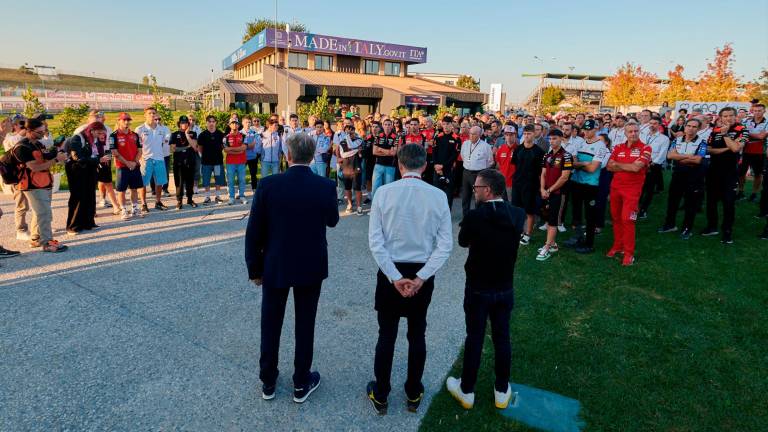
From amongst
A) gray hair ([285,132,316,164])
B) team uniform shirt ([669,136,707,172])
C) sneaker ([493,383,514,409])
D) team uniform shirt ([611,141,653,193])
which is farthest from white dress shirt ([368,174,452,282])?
team uniform shirt ([669,136,707,172])

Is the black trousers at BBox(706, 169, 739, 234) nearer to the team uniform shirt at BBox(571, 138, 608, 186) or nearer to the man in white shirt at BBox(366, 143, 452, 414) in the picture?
the team uniform shirt at BBox(571, 138, 608, 186)

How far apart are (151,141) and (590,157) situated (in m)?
8.18

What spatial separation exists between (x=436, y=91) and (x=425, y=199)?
42.7 m

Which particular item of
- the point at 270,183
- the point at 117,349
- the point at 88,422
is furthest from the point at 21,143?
the point at 270,183

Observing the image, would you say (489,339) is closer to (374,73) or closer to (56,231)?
(56,231)

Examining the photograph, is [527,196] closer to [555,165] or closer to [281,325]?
[555,165]

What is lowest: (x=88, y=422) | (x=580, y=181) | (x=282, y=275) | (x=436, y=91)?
(x=88, y=422)

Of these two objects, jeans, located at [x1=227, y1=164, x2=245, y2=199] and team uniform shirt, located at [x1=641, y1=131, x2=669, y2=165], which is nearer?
team uniform shirt, located at [x1=641, y1=131, x2=669, y2=165]

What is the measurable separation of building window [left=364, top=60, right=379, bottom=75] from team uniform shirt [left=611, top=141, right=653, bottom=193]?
42.2 m

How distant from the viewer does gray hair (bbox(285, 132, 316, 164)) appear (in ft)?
9.89

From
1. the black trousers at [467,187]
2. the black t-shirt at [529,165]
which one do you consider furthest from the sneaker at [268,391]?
the black trousers at [467,187]

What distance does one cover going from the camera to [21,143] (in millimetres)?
6008

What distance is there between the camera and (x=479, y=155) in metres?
7.67

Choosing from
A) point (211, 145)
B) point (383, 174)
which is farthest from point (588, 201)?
point (211, 145)
